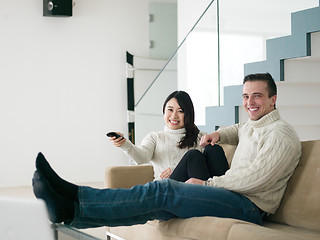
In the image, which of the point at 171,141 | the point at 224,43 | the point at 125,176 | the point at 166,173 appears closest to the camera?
the point at 166,173

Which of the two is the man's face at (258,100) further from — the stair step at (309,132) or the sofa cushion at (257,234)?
the stair step at (309,132)

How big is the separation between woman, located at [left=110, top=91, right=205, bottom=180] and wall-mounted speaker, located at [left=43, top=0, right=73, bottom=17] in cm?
434

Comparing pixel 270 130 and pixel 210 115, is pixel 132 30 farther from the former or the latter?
pixel 270 130

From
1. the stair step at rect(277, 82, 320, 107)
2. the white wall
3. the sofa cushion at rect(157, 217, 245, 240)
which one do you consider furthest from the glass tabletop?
the white wall

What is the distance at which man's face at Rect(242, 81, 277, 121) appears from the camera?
273cm

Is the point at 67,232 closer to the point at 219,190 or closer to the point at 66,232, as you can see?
the point at 66,232

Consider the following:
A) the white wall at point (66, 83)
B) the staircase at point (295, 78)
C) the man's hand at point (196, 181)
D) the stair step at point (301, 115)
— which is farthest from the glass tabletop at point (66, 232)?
the white wall at point (66, 83)

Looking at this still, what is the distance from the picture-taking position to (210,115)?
4.69 meters

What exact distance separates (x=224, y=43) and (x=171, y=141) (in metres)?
1.37

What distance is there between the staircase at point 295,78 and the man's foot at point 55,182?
229 centimetres

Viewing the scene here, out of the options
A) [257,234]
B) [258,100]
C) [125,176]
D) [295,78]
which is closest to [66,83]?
[295,78]

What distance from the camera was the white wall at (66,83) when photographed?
7465 millimetres

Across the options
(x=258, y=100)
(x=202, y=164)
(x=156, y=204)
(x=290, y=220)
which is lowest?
(x=290, y=220)

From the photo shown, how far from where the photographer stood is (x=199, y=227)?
7.50 feet
